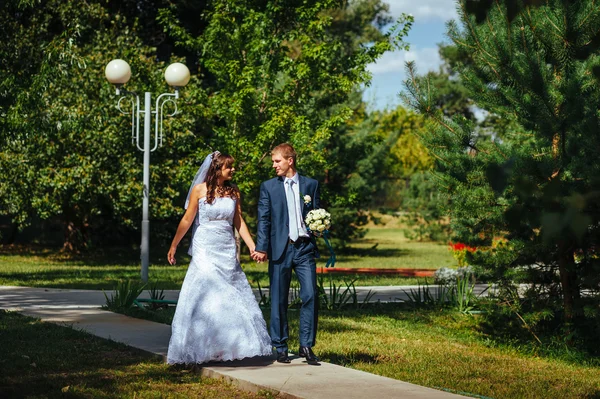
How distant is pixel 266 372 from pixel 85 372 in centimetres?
161

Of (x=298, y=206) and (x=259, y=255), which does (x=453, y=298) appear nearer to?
(x=298, y=206)

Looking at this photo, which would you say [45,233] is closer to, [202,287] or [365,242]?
[365,242]

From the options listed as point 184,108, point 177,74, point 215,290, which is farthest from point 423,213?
point 215,290

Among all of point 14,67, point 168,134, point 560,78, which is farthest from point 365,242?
point 560,78

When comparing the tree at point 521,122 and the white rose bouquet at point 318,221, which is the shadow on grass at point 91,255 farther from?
the white rose bouquet at point 318,221

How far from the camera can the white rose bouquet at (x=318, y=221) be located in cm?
759

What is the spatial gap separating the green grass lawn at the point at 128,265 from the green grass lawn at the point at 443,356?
2.58 metres

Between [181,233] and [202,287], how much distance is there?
67 centimetres

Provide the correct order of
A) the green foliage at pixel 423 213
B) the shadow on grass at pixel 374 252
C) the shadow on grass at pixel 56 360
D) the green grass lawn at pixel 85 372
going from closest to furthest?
the green grass lawn at pixel 85 372 → the shadow on grass at pixel 56 360 → the shadow on grass at pixel 374 252 → the green foliage at pixel 423 213

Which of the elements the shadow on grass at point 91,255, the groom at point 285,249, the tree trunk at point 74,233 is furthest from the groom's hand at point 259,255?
the tree trunk at point 74,233

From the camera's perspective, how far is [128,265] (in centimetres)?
2361

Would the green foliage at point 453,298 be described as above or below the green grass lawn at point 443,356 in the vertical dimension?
above

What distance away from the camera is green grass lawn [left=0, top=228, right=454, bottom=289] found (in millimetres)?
17391

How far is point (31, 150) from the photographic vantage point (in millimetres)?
22500
